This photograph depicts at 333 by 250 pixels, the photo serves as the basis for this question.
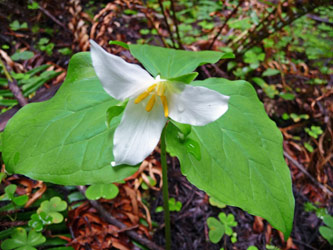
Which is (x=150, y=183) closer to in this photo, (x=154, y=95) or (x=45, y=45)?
(x=154, y=95)

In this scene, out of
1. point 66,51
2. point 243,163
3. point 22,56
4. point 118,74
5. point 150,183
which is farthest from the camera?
point 66,51

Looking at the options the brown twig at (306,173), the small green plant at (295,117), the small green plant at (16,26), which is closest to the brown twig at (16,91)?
the small green plant at (16,26)

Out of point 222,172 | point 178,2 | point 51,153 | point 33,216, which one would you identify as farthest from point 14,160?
point 178,2

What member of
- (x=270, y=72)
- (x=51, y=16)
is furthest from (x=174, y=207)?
(x=51, y=16)

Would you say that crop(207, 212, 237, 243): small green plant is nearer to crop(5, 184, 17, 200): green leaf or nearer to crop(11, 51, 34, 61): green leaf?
crop(5, 184, 17, 200): green leaf

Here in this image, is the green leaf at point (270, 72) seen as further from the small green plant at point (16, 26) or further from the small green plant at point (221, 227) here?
the small green plant at point (16, 26)
